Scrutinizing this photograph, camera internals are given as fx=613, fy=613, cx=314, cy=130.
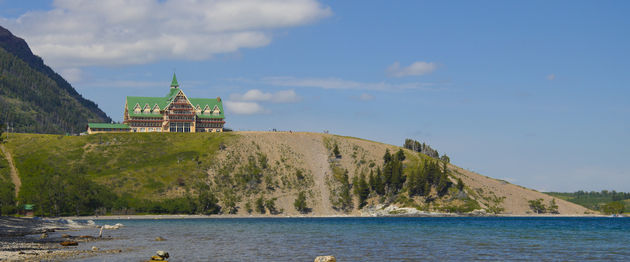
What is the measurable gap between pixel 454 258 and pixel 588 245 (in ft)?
97.5

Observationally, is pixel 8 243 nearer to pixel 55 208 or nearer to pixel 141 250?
pixel 141 250

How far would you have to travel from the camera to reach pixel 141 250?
75.4 m

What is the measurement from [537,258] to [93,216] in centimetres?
16038

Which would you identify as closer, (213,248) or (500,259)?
(500,259)

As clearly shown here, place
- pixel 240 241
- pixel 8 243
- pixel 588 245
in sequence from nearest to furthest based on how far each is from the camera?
1. pixel 8 243
2. pixel 588 245
3. pixel 240 241

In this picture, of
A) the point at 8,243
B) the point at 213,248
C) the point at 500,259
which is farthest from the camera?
the point at 213,248

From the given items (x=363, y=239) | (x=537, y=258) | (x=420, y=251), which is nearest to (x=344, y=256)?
(x=420, y=251)

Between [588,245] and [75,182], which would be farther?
[75,182]

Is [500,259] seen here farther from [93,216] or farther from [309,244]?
[93,216]

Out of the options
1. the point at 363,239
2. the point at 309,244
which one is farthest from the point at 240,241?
the point at 363,239

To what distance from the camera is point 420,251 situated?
7625 cm

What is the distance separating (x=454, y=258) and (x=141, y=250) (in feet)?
123

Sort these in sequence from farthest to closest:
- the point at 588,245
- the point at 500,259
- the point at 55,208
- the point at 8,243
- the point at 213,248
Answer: the point at 55,208, the point at 588,245, the point at 213,248, the point at 8,243, the point at 500,259

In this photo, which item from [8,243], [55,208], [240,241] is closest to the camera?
[8,243]
